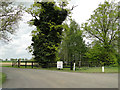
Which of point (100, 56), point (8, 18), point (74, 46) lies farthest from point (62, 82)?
point (74, 46)

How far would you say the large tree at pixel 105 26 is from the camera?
33.1 meters

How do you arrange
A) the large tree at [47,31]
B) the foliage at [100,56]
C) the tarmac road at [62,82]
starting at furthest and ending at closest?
the foliage at [100,56]
the large tree at [47,31]
the tarmac road at [62,82]

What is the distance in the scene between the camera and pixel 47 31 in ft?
92.5

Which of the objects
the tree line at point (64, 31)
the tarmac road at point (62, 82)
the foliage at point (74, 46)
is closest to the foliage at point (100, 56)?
the tree line at point (64, 31)

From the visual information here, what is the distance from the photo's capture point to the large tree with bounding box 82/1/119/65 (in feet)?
109

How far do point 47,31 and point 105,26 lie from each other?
540 inches

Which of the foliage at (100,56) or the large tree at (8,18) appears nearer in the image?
the large tree at (8,18)

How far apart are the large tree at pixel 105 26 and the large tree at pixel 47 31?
9.50 m

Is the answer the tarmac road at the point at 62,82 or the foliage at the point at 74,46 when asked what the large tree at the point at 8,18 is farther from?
the foliage at the point at 74,46

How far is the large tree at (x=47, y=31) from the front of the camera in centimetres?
2719

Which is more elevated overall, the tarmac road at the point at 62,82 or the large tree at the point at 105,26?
the large tree at the point at 105,26

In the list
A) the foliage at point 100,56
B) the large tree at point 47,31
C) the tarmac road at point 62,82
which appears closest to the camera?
the tarmac road at point 62,82

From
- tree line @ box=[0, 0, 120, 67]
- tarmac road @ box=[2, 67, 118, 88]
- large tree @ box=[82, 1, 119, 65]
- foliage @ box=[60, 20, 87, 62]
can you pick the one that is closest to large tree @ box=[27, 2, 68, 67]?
tree line @ box=[0, 0, 120, 67]

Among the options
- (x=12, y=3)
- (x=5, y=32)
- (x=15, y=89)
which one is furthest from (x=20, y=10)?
(x=15, y=89)
